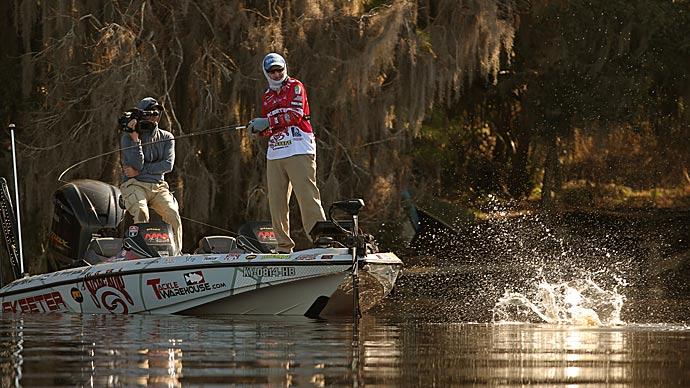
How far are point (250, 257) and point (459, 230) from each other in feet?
31.9

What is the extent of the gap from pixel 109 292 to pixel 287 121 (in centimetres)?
202

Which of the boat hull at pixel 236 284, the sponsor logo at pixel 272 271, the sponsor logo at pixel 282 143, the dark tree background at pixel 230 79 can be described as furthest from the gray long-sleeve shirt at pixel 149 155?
the dark tree background at pixel 230 79

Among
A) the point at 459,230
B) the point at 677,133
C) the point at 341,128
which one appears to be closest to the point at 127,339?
the point at 341,128

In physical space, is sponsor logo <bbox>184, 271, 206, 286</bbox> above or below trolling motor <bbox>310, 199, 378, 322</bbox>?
below

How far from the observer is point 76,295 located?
14336mm

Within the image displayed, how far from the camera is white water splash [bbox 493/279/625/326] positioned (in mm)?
13094

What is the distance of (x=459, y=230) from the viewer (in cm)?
2291

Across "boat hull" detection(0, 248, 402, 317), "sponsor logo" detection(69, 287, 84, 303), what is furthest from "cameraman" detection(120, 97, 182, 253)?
"sponsor logo" detection(69, 287, 84, 303)

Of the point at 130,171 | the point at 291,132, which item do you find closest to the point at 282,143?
the point at 291,132

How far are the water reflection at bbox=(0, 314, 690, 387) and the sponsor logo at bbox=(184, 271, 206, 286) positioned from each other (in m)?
0.66

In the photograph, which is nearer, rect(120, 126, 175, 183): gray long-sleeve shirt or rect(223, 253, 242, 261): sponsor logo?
rect(223, 253, 242, 261): sponsor logo

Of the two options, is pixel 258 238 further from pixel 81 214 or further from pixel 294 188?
pixel 81 214

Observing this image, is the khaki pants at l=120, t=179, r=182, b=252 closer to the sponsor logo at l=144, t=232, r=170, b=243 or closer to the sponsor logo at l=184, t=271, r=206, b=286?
the sponsor logo at l=144, t=232, r=170, b=243

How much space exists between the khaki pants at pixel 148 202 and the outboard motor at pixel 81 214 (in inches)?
12.9
